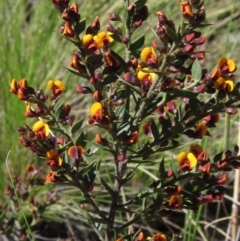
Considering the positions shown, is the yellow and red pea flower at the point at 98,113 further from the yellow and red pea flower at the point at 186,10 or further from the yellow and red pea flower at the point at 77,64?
the yellow and red pea flower at the point at 186,10

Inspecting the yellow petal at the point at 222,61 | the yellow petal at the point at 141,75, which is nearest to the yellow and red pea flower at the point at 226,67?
the yellow petal at the point at 222,61

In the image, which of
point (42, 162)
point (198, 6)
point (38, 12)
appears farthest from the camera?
point (38, 12)

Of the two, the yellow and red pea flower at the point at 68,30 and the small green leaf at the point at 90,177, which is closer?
the yellow and red pea flower at the point at 68,30

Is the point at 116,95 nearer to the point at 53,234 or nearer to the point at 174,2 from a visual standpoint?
the point at 53,234

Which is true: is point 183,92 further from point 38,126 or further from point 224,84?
point 38,126

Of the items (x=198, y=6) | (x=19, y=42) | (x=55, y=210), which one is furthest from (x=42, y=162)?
(x=198, y=6)

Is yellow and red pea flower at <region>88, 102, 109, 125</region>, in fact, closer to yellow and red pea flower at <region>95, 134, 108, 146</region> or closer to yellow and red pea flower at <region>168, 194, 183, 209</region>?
yellow and red pea flower at <region>95, 134, 108, 146</region>
